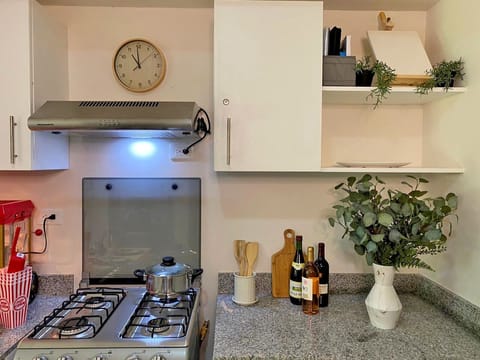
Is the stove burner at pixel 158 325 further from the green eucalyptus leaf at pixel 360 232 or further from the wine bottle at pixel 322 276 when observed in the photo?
the green eucalyptus leaf at pixel 360 232

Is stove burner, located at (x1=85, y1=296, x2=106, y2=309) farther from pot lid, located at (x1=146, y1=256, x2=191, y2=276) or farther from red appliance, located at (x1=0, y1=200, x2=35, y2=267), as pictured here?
red appliance, located at (x1=0, y1=200, x2=35, y2=267)

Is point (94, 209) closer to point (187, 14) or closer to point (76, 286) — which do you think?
point (76, 286)

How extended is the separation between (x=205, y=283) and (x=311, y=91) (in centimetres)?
108

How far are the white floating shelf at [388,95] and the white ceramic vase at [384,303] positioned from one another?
2.47 ft

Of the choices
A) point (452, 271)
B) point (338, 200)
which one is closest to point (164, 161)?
point (338, 200)

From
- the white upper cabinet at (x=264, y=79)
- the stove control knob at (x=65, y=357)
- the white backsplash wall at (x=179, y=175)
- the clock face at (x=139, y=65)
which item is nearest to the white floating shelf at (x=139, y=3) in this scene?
the white backsplash wall at (x=179, y=175)

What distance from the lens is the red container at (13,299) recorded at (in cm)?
146

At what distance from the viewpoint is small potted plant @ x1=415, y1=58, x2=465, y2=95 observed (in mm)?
1541

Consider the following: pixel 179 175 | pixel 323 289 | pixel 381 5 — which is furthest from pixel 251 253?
pixel 381 5

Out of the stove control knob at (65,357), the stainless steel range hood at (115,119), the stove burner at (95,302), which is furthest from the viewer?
the stove burner at (95,302)

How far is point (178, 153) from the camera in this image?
1.84m

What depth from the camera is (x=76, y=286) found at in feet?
6.09

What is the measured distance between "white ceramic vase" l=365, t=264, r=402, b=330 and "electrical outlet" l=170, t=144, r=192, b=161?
102cm

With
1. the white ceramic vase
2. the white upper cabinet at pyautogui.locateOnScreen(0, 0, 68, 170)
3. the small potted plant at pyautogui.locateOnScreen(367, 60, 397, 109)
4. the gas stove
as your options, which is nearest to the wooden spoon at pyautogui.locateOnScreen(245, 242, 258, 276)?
the gas stove
